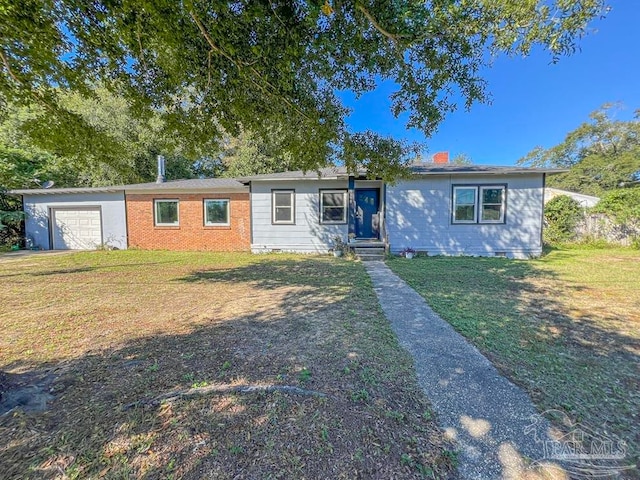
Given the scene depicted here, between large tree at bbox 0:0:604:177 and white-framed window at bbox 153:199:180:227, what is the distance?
26.3ft

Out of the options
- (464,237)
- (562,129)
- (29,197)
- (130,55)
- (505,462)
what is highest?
(562,129)

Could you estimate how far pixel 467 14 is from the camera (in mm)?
2875

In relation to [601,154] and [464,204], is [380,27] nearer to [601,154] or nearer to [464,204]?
[464,204]

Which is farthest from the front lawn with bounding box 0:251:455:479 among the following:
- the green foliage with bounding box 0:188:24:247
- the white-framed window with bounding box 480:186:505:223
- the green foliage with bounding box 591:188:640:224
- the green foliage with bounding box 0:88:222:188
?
the green foliage with bounding box 591:188:640:224

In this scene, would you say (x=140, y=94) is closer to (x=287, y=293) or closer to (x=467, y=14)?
(x=287, y=293)

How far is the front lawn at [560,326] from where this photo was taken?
2.31 metres

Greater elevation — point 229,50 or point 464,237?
point 229,50

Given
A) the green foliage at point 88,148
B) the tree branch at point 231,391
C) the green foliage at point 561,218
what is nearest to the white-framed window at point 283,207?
the green foliage at point 88,148

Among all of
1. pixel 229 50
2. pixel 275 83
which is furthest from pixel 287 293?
pixel 229 50

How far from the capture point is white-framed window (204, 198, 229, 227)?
1210cm

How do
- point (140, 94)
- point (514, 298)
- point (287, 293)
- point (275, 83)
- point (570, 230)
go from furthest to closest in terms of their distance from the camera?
point (570, 230) → point (287, 293) → point (514, 298) → point (140, 94) → point (275, 83)

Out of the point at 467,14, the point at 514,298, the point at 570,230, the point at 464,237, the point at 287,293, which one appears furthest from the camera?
the point at 570,230

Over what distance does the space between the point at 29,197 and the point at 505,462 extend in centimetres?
1822

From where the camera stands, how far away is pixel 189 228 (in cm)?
1224
